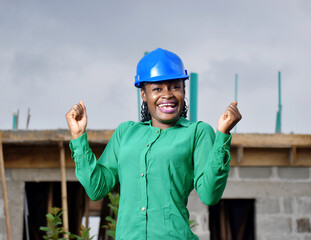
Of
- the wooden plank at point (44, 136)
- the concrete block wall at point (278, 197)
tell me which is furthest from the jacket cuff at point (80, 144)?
the concrete block wall at point (278, 197)

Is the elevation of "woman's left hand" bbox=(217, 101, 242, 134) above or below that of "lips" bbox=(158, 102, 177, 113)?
below

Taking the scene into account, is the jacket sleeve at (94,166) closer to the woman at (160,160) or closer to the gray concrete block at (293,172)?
the woman at (160,160)

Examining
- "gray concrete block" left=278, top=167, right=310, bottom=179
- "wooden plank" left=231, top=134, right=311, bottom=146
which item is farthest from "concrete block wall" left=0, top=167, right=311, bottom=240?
"wooden plank" left=231, top=134, right=311, bottom=146

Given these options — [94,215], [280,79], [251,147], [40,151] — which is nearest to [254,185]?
[251,147]

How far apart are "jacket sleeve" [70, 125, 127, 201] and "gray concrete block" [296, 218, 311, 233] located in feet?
14.6

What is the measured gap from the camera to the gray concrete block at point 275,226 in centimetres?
611

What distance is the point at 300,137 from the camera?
593cm

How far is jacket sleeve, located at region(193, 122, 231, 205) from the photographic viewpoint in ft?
6.07

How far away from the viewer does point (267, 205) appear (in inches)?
243

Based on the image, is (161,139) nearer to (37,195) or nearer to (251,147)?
(251,147)

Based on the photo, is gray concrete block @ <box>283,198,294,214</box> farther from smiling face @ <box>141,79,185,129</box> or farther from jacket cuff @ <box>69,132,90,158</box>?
jacket cuff @ <box>69,132,90,158</box>

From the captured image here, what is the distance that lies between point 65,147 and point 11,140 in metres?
0.62

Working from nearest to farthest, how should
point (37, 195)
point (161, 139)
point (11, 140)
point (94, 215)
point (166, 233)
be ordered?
point (166, 233) < point (161, 139) < point (11, 140) < point (37, 195) < point (94, 215)

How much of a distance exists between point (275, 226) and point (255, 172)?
2.25 ft
